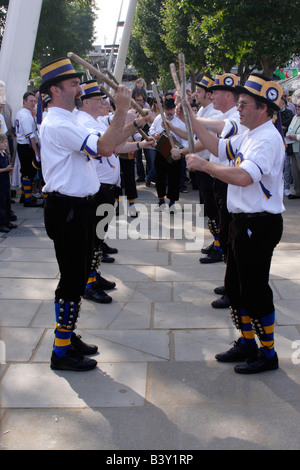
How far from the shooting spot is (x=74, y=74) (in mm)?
3703

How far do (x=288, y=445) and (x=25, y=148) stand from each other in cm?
751

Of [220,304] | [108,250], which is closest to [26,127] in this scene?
[108,250]

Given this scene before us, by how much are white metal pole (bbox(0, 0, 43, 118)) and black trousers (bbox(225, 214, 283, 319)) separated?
27.8 feet

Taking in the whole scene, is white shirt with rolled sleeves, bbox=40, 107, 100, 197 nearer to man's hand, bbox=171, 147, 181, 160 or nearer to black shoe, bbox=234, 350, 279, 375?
black shoe, bbox=234, 350, 279, 375

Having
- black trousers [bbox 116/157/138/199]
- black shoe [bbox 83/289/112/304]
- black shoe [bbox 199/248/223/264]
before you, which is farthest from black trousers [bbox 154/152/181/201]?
black shoe [bbox 83/289/112/304]

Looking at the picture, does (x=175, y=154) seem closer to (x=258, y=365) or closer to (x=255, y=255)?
(x=255, y=255)

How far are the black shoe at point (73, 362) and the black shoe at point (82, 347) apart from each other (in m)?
0.14

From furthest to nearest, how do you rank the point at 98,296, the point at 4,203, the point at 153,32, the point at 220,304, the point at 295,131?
the point at 153,32
the point at 295,131
the point at 4,203
the point at 98,296
the point at 220,304

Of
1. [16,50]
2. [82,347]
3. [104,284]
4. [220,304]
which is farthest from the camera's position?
[16,50]

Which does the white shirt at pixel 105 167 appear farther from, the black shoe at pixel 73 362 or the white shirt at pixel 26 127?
the white shirt at pixel 26 127

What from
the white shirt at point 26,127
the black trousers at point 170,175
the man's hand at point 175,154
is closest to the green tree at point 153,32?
the black trousers at point 170,175

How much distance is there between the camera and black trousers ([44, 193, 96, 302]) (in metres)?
3.75

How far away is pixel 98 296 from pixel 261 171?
7.76ft

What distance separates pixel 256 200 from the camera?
3.61 meters
